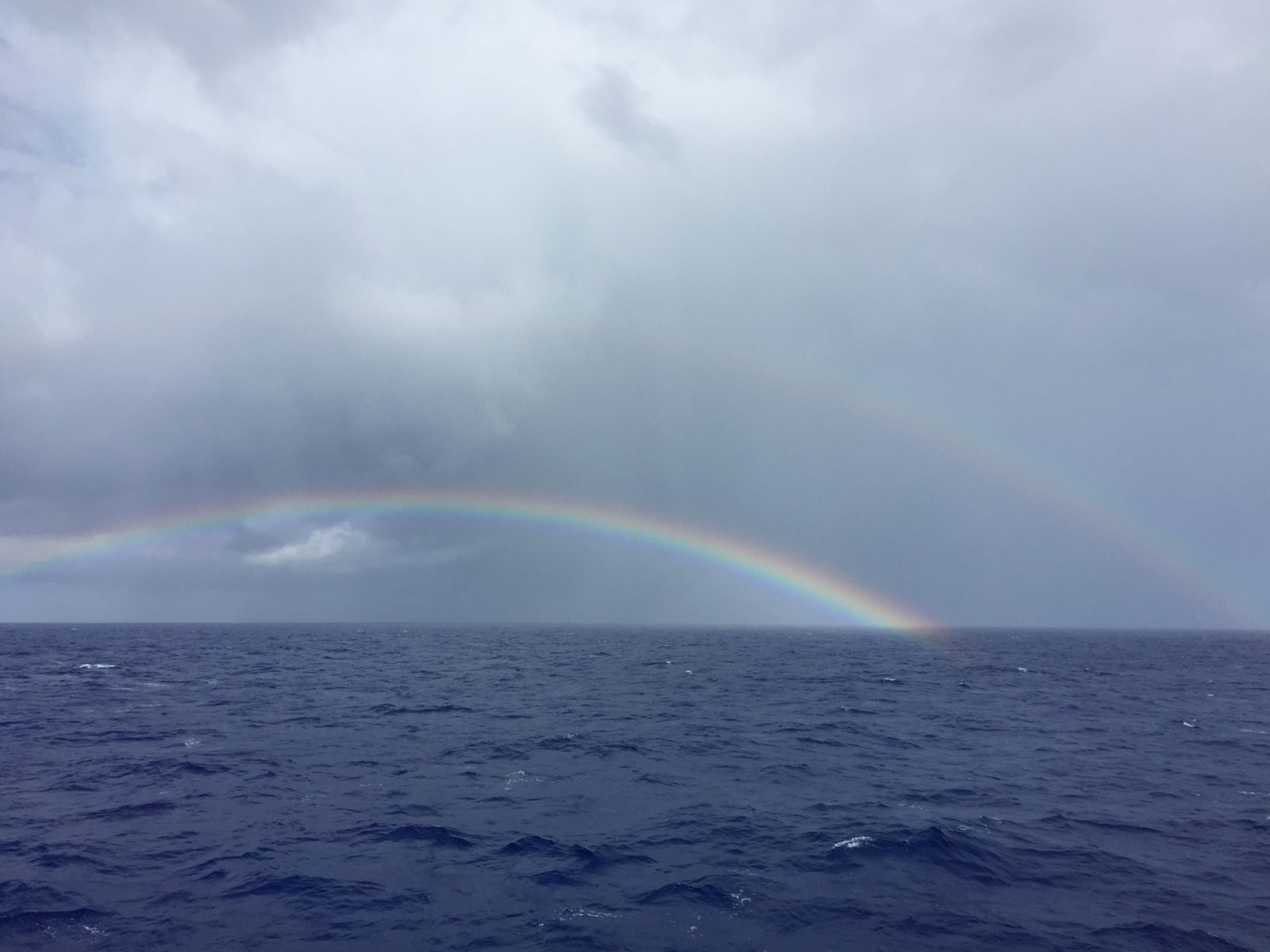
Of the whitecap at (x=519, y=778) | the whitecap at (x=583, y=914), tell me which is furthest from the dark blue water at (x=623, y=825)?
the whitecap at (x=519, y=778)

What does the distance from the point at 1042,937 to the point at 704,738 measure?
24717mm

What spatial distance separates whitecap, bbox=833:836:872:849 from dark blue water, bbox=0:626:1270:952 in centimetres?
30

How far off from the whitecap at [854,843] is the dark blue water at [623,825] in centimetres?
30

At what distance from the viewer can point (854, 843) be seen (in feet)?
79.4

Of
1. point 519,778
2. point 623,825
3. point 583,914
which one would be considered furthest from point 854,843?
point 519,778

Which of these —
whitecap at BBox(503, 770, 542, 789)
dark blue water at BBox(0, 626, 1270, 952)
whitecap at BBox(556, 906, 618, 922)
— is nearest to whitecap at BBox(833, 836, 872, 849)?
dark blue water at BBox(0, 626, 1270, 952)

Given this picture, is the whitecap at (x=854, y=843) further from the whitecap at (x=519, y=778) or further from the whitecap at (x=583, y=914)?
the whitecap at (x=519, y=778)

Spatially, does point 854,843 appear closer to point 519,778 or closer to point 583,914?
point 583,914

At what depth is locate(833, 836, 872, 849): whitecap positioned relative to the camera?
78.2ft

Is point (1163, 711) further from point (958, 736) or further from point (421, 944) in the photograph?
point (421, 944)

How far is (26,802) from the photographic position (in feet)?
92.5

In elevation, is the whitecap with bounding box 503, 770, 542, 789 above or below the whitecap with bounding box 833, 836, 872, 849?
below

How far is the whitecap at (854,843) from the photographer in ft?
78.2

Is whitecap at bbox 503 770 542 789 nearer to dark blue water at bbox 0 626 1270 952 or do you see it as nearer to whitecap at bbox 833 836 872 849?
dark blue water at bbox 0 626 1270 952
